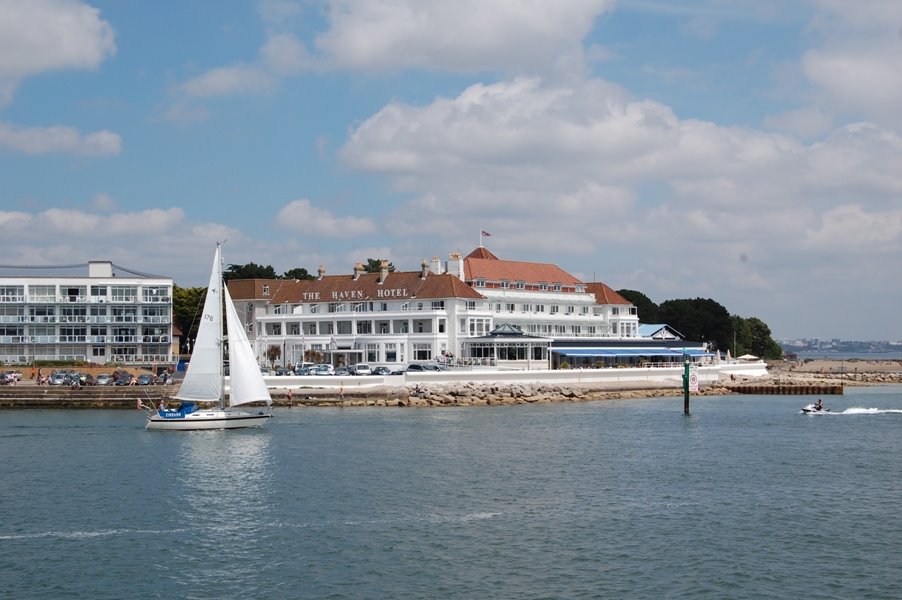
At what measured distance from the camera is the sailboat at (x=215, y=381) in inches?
2303

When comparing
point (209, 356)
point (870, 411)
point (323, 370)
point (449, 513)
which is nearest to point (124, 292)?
point (323, 370)

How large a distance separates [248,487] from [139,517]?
246 inches

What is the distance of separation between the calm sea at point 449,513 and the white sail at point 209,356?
3.41m

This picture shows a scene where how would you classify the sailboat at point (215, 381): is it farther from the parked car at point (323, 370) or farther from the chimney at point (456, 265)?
the chimney at point (456, 265)

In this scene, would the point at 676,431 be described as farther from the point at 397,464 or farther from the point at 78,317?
the point at 78,317

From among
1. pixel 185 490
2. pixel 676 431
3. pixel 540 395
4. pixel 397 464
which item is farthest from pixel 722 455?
pixel 540 395

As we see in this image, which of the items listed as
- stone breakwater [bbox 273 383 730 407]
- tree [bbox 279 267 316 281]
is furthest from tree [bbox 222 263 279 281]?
stone breakwater [bbox 273 383 730 407]

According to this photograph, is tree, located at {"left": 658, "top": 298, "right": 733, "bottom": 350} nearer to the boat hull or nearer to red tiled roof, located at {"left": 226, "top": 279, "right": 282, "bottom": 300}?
red tiled roof, located at {"left": 226, "top": 279, "right": 282, "bottom": 300}

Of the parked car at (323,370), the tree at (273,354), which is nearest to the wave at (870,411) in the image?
the parked car at (323,370)

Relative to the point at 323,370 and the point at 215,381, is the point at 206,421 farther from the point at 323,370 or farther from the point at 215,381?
the point at 323,370

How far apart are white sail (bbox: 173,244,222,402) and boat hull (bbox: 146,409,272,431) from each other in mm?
1134

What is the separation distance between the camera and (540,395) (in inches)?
3199

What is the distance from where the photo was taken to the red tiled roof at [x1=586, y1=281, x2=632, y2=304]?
117625 millimetres

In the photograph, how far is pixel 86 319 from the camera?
10500 cm
